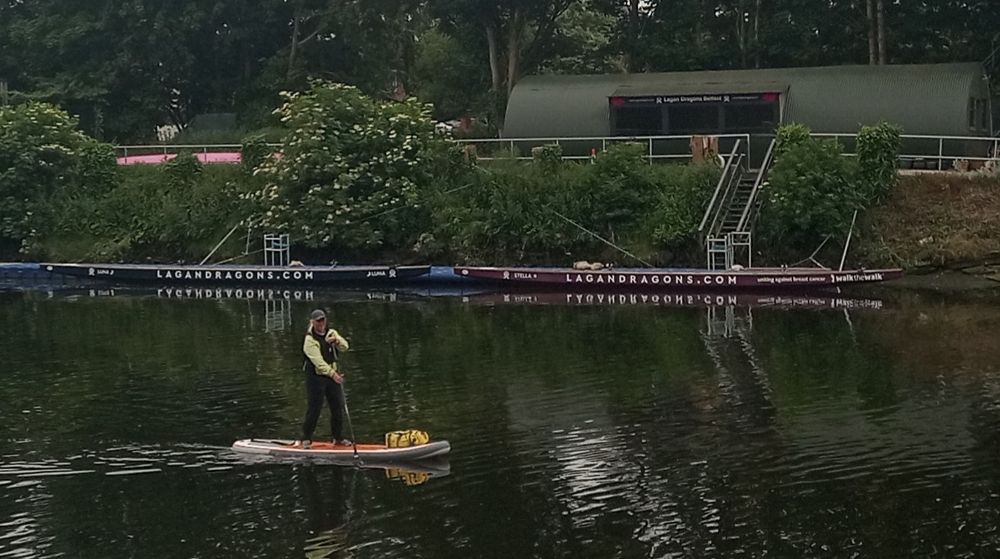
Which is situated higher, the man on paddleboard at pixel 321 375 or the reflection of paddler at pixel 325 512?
the man on paddleboard at pixel 321 375

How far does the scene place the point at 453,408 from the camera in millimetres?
22906

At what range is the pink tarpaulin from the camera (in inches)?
2117

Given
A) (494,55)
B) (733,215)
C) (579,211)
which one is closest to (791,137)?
(733,215)

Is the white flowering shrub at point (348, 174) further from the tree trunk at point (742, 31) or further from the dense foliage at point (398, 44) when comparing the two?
the tree trunk at point (742, 31)

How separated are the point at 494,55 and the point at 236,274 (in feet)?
60.2

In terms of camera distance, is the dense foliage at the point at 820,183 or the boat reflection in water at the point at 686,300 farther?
the dense foliage at the point at 820,183

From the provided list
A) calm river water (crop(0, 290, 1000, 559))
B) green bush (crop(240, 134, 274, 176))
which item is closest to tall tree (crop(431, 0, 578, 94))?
green bush (crop(240, 134, 274, 176))

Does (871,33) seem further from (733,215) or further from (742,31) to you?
(733,215)

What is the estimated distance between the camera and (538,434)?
2062 cm

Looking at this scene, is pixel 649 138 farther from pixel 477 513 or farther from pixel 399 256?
pixel 477 513

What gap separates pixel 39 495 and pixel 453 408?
299 inches

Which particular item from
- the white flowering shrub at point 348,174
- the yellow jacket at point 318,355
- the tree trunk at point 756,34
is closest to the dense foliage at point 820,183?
the white flowering shrub at point 348,174

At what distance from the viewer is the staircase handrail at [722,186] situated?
4130cm

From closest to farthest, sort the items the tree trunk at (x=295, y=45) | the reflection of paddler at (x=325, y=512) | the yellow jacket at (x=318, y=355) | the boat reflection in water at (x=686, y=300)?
the reflection of paddler at (x=325, y=512) → the yellow jacket at (x=318, y=355) → the boat reflection in water at (x=686, y=300) → the tree trunk at (x=295, y=45)
